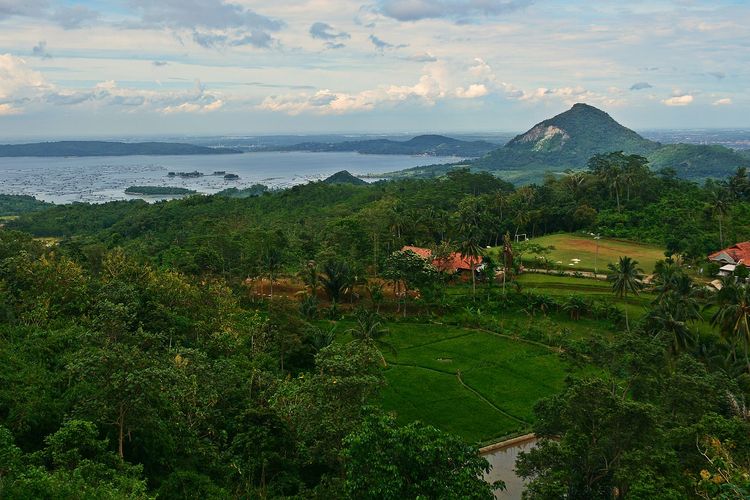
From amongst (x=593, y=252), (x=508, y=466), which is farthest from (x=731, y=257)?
(x=508, y=466)

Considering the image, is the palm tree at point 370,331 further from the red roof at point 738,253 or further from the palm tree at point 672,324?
the red roof at point 738,253

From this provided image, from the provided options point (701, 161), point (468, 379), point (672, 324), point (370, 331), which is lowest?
point (468, 379)

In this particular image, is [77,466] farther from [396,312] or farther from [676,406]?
[396,312]

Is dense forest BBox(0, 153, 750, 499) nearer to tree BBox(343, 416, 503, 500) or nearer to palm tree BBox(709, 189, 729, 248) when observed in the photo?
tree BBox(343, 416, 503, 500)

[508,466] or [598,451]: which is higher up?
[598,451]

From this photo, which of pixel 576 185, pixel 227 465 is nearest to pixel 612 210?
pixel 576 185

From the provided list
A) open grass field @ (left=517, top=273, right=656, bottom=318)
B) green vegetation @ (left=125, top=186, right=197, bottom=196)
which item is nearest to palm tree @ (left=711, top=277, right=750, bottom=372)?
open grass field @ (left=517, top=273, right=656, bottom=318)

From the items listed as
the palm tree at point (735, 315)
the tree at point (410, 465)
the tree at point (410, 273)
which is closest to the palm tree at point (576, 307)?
the tree at point (410, 273)

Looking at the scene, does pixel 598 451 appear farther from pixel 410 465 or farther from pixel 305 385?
pixel 305 385
